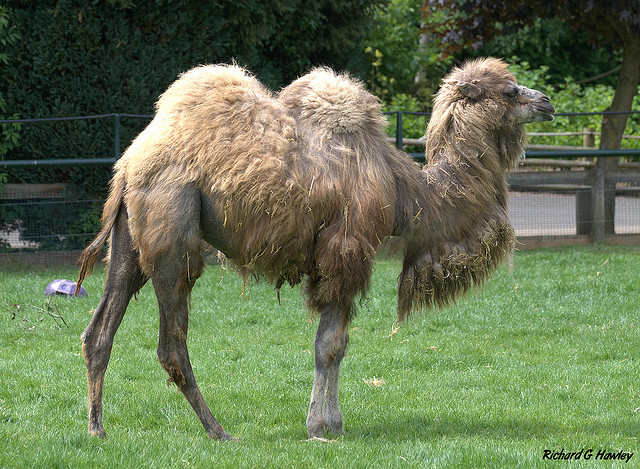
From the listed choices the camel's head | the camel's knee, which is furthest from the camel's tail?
the camel's head

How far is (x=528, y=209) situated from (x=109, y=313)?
1004 centimetres

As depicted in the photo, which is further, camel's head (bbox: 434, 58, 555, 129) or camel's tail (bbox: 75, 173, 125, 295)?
camel's head (bbox: 434, 58, 555, 129)

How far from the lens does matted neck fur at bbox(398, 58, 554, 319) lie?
553cm

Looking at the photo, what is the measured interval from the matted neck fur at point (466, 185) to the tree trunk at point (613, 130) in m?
8.44

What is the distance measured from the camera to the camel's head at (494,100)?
5.66 metres

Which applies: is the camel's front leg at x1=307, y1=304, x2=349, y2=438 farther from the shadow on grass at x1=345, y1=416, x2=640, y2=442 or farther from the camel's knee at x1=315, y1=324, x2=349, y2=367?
the shadow on grass at x1=345, y1=416, x2=640, y2=442

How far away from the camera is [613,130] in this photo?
1509 centimetres

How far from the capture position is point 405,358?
24.3 feet

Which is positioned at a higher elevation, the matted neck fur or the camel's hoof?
the matted neck fur

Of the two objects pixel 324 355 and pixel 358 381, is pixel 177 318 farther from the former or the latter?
pixel 358 381

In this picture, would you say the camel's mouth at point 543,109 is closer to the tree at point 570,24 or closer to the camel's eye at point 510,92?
the camel's eye at point 510,92

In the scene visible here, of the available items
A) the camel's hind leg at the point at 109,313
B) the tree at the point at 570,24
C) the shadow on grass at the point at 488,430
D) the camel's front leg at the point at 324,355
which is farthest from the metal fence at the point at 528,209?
the shadow on grass at the point at 488,430

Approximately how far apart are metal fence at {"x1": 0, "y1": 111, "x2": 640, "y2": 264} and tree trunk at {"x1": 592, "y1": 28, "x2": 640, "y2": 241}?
19 millimetres

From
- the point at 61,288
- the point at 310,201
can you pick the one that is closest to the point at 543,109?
the point at 310,201
